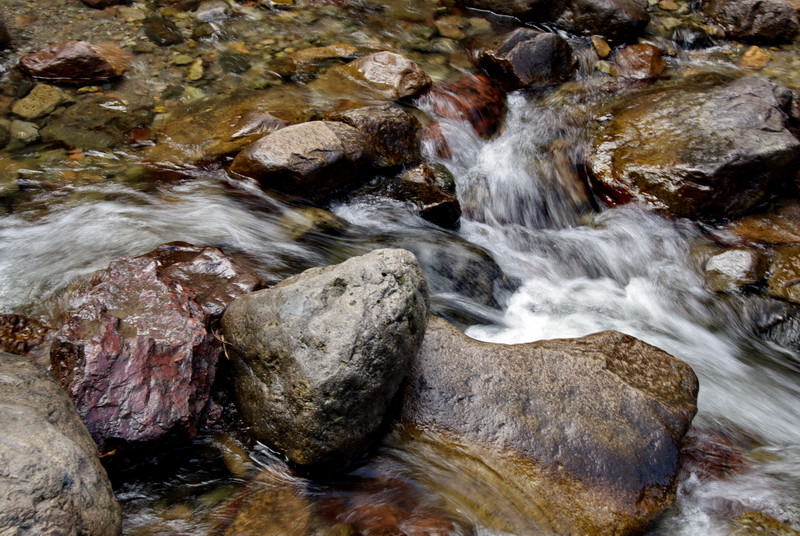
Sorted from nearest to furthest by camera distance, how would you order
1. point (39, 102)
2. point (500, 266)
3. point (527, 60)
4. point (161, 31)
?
1. point (500, 266)
2. point (39, 102)
3. point (161, 31)
4. point (527, 60)

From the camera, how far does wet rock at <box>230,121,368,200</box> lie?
440 centimetres

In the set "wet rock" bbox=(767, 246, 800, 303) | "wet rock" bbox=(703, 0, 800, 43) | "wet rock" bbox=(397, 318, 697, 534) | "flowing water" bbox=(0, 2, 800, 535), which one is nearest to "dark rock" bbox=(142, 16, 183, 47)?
"flowing water" bbox=(0, 2, 800, 535)

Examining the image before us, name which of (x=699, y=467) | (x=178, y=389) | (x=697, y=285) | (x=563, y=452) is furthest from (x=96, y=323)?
(x=697, y=285)

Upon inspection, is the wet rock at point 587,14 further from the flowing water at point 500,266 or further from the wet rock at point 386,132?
the wet rock at point 386,132

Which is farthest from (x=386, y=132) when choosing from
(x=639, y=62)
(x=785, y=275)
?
(x=639, y=62)

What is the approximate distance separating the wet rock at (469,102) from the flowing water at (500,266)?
18 centimetres

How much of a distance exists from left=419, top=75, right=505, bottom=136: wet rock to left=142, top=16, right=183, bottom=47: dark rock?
9.36 ft

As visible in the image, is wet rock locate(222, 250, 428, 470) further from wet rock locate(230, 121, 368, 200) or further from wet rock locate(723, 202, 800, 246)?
wet rock locate(723, 202, 800, 246)

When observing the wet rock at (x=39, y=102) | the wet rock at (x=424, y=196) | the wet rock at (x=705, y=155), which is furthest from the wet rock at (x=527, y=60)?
the wet rock at (x=39, y=102)

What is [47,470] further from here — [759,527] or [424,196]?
[424,196]

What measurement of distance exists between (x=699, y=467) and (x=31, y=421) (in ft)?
10.1

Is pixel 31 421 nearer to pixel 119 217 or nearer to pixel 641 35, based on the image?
pixel 119 217

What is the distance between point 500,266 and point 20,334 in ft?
10.9

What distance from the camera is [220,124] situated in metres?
5.05
